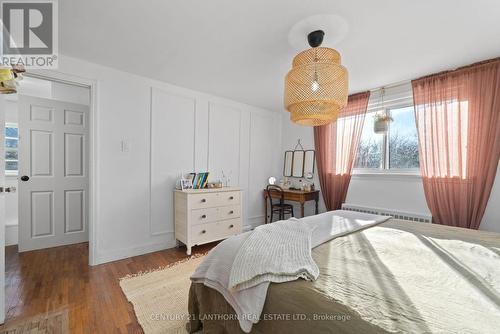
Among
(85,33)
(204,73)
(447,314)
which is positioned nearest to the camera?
(447,314)

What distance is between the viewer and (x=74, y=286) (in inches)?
80.0

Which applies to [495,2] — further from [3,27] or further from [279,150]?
[3,27]

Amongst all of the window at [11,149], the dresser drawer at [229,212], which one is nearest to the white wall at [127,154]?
the dresser drawer at [229,212]

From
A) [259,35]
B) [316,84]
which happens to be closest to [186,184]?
[259,35]

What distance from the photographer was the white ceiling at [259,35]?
5.13ft

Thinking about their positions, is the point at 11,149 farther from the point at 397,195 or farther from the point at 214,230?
the point at 397,195

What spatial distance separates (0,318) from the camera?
153 cm

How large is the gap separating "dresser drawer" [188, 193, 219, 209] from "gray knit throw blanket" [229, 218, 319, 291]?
1.59 m

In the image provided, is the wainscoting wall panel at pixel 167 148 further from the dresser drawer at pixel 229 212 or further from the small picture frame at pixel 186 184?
the dresser drawer at pixel 229 212

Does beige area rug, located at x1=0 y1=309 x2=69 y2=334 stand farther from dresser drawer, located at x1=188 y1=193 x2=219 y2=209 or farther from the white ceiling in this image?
the white ceiling

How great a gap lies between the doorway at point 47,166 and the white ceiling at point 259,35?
1113mm

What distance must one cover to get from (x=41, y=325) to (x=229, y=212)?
6.79 feet

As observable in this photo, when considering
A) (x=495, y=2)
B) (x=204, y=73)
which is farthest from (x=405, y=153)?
(x=204, y=73)

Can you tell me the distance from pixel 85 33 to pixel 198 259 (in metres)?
2.50
